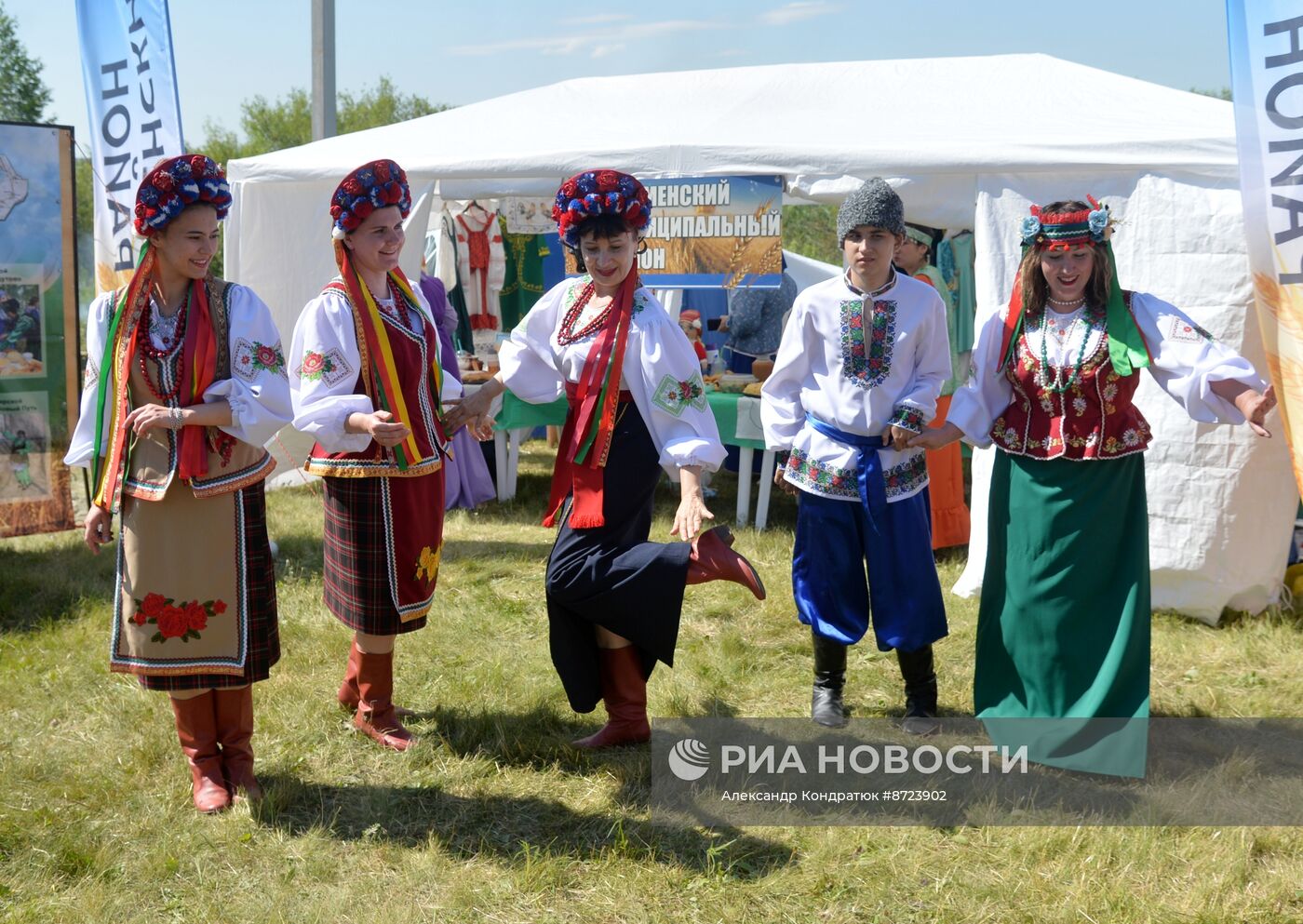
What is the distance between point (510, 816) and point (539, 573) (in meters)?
2.53

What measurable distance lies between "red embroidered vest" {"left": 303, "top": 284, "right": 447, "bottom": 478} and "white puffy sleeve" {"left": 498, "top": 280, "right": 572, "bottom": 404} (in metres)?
→ 0.23

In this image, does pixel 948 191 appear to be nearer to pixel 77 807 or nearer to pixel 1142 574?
pixel 1142 574

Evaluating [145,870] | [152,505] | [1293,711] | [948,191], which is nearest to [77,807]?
[145,870]

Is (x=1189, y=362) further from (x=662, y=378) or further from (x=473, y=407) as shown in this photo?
(x=473, y=407)

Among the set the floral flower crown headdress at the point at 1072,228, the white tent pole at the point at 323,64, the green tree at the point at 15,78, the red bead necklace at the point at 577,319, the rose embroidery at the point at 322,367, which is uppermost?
the green tree at the point at 15,78

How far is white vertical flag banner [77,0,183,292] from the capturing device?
5031 millimetres

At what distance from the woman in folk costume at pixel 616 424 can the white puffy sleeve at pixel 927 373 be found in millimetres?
644

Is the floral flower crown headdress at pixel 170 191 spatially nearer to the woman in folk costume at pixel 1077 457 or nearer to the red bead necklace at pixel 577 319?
the red bead necklace at pixel 577 319

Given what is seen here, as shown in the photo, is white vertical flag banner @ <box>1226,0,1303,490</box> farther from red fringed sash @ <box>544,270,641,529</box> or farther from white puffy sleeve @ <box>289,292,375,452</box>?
white puffy sleeve @ <box>289,292,375,452</box>

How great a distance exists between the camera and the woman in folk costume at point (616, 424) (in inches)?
121

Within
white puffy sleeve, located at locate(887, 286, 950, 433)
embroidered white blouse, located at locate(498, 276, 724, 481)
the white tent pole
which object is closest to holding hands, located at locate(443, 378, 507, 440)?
embroidered white blouse, located at locate(498, 276, 724, 481)

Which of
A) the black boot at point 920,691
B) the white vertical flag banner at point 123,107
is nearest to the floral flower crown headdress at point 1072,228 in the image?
the black boot at point 920,691

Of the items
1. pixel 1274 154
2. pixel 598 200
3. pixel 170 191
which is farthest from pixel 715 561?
pixel 1274 154

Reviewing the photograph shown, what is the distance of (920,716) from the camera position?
367cm
